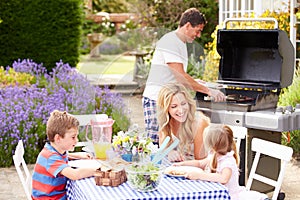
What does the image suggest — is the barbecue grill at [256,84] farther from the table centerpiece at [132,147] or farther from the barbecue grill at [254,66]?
the table centerpiece at [132,147]

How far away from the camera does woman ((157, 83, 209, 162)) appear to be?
3148 mm

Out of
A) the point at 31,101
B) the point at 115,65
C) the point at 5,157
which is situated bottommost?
the point at 5,157

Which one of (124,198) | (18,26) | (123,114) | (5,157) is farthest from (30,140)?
(18,26)

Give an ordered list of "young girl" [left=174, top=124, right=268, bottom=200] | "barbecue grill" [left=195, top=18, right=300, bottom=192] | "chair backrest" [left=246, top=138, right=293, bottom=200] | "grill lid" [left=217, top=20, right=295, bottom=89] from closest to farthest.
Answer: "young girl" [left=174, top=124, right=268, bottom=200], "chair backrest" [left=246, top=138, right=293, bottom=200], "barbecue grill" [left=195, top=18, right=300, bottom=192], "grill lid" [left=217, top=20, right=295, bottom=89]

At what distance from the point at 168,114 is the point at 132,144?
245 millimetres

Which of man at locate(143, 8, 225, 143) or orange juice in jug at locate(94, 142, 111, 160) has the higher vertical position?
man at locate(143, 8, 225, 143)

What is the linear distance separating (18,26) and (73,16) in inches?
39.1

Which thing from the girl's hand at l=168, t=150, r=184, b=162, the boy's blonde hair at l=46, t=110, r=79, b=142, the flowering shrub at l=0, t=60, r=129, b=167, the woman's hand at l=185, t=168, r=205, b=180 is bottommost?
the flowering shrub at l=0, t=60, r=129, b=167

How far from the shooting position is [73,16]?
11.1 metres

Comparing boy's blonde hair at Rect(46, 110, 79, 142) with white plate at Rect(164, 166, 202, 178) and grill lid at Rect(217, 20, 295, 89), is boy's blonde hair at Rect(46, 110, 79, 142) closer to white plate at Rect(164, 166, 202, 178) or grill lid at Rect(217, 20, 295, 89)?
white plate at Rect(164, 166, 202, 178)

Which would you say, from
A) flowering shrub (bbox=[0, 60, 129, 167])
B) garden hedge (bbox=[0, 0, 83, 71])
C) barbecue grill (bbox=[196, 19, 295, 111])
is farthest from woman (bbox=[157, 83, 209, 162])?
garden hedge (bbox=[0, 0, 83, 71])

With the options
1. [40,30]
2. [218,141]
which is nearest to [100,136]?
[218,141]

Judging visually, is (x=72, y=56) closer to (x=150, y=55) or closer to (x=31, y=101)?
(x=31, y=101)

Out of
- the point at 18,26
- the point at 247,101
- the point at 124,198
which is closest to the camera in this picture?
the point at 124,198
